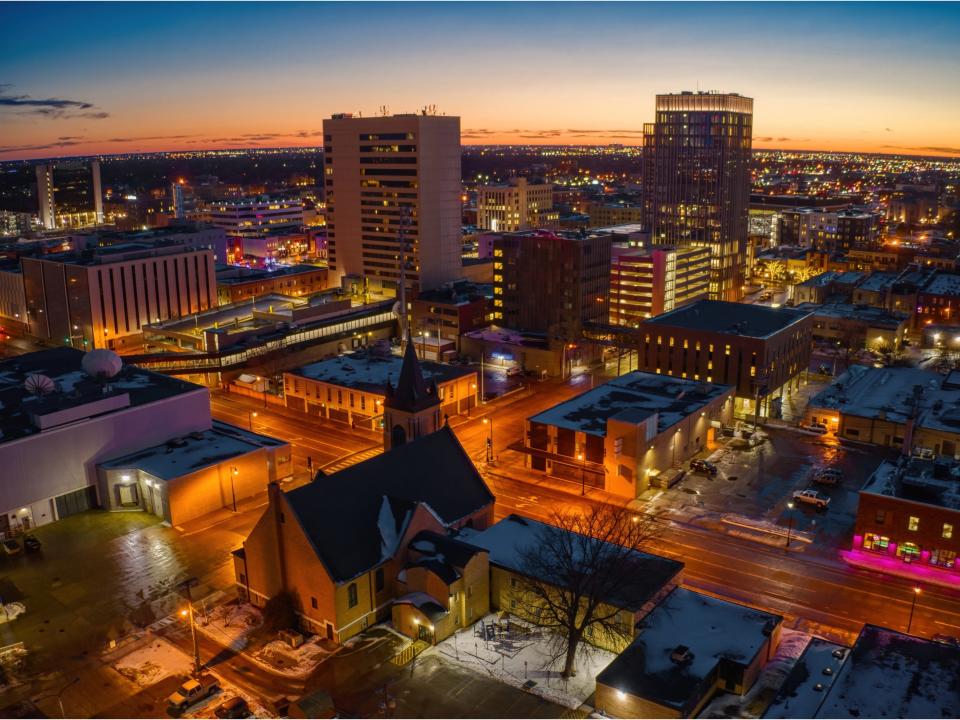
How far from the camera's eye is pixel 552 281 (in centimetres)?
11319

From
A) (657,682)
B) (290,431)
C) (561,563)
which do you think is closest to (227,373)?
(290,431)

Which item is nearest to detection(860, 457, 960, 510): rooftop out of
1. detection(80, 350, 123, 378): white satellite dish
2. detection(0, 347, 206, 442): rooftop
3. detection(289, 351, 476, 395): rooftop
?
detection(289, 351, 476, 395): rooftop

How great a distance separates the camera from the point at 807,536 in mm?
60188

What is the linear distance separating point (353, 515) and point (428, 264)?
91.5 meters

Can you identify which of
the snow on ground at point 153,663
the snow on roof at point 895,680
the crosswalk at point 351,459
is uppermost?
the snow on roof at point 895,680

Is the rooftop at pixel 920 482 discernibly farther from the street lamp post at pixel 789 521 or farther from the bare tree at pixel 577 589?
the bare tree at pixel 577 589

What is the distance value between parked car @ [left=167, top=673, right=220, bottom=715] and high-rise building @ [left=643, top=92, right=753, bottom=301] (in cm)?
12786

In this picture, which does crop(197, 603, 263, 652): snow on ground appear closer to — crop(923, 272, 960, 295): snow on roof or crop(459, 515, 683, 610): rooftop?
crop(459, 515, 683, 610): rooftop

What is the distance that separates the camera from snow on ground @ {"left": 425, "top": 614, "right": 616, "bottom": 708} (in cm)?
4197

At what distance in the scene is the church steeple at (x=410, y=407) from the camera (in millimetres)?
59969

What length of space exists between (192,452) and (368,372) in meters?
27.7

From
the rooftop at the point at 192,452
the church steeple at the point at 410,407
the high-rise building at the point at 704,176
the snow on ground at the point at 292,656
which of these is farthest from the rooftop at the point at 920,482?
the high-rise building at the point at 704,176

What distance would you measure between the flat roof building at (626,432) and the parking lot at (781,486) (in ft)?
8.80

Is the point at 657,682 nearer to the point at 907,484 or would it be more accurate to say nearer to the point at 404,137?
the point at 907,484
